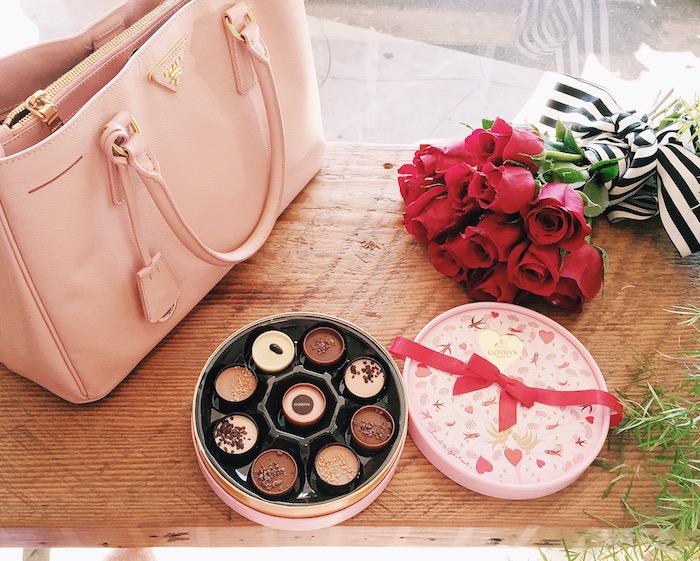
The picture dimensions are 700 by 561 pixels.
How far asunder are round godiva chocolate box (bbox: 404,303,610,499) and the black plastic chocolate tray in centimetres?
4

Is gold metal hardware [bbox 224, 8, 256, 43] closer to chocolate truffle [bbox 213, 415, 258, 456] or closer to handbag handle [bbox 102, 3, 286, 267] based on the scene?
handbag handle [bbox 102, 3, 286, 267]

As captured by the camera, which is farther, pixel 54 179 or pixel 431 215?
pixel 431 215

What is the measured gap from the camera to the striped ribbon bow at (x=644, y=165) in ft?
2.47

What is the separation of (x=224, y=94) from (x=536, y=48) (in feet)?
4.02

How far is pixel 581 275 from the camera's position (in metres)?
0.72

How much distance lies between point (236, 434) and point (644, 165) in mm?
519

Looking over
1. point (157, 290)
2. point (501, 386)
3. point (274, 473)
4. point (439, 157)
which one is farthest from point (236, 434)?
point (439, 157)

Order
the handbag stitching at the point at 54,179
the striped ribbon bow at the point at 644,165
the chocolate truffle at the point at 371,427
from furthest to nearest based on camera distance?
the striped ribbon bow at the point at 644,165
the chocolate truffle at the point at 371,427
the handbag stitching at the point at 54,179

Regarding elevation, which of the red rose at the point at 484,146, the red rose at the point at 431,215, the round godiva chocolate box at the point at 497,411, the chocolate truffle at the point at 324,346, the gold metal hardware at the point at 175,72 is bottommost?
the round godiva chocolate box at the point at 497,411

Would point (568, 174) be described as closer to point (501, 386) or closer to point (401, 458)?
point (501, 386)

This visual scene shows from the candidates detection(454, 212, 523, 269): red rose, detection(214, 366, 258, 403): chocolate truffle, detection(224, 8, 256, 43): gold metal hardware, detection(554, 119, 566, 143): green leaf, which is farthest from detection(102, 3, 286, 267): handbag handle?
detection(554, 119, 566, 143): green leaf

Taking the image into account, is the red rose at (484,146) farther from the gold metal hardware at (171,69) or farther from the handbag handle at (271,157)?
the gold metal hardware at (171,69)

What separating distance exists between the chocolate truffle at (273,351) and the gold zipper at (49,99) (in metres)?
0.27

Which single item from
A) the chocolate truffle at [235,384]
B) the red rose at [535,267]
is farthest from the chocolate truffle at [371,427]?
the red rose at [535,267]
